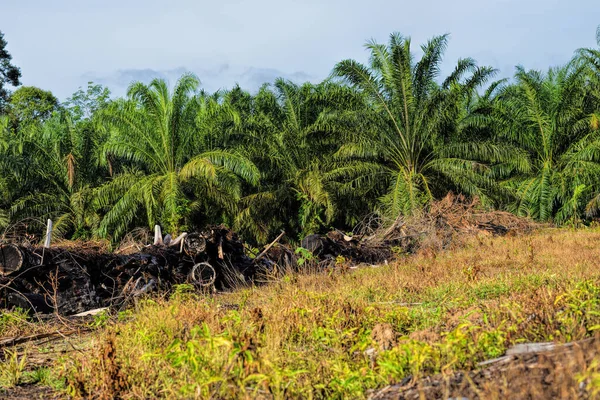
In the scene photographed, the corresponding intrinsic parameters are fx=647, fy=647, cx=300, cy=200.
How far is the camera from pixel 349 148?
74.3 feet

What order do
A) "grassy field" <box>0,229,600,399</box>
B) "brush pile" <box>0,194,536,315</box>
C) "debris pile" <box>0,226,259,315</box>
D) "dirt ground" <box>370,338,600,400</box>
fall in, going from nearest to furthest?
"dirt ground" <box>370,338,600,400</box> < "grassy field" <box>0,229,600,399</box> < "debris pile" <box>0,226,259,315</box> < "brush pile" <box>0,194,536,315</box>

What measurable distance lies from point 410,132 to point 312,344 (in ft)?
59.6

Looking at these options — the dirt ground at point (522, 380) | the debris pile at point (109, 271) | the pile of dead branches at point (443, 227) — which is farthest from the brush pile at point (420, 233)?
the dirt ground at point (522, 380)

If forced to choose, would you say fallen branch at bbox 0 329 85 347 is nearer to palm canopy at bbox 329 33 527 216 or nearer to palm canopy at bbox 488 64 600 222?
palm canopy at bbox 329 33 527 216

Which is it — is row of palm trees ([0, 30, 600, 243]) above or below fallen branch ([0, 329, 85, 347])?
above

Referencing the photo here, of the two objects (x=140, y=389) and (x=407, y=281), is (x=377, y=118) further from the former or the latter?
(x=140, y=389)

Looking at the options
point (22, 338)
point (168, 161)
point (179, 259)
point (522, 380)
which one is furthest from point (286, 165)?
point (522, 380)

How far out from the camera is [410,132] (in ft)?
74.9

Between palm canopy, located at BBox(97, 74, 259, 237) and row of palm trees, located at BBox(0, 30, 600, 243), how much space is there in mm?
49

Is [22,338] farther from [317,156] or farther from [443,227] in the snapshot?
[317,156]

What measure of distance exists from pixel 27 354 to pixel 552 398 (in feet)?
16.4

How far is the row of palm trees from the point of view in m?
21.8

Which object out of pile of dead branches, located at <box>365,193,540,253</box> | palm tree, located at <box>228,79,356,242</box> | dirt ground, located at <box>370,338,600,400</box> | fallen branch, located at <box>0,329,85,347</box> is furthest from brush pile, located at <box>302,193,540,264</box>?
dirt ground, located at <box>370,338,600,400</box>

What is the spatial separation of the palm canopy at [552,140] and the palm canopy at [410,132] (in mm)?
1971
